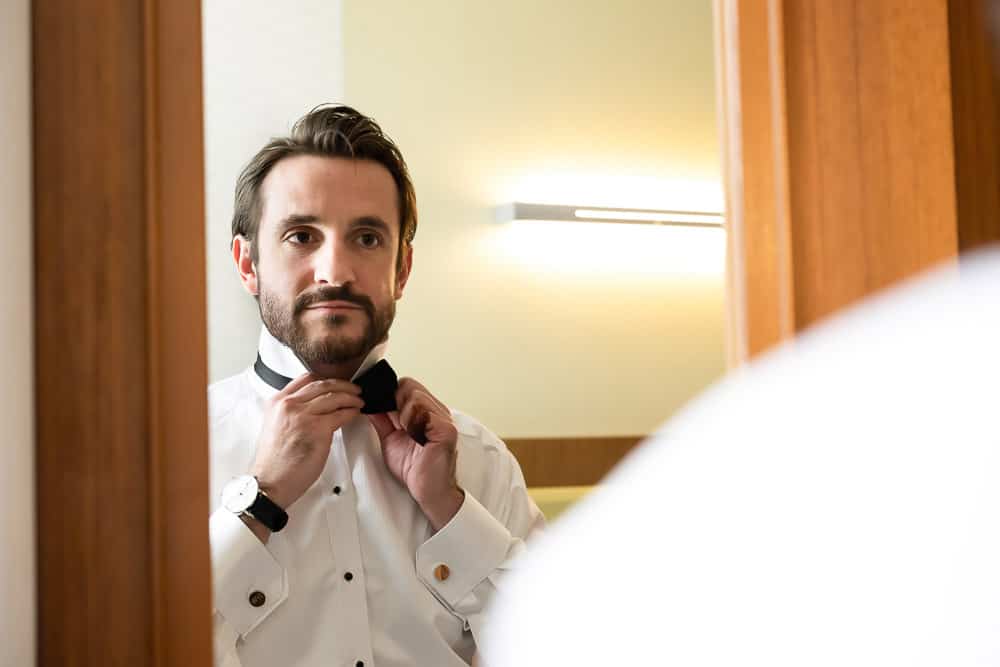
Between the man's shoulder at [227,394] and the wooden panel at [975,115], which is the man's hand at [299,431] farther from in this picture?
the wooden panel at [975,115]

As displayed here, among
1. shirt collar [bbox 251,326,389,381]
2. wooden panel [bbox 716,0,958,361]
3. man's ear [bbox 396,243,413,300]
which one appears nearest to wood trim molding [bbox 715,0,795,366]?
wooden panel [bbox 716,0,958,361]

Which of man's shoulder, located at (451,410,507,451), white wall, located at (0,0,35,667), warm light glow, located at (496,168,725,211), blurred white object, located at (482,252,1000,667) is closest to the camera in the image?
white wall, located at (0,0,35,667)

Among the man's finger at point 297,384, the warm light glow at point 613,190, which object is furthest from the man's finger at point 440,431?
the warm light glow at point 613,190

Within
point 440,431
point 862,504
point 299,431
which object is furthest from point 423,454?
point 862,504

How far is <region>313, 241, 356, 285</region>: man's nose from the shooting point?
27.9 inches

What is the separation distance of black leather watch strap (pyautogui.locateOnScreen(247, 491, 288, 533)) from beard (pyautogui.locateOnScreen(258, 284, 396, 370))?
0.33ft

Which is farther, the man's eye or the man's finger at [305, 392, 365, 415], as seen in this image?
the man's eye

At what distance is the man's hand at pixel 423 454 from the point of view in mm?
724

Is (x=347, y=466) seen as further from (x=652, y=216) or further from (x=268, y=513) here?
(x=652, y=216)

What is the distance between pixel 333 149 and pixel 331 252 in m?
0.11

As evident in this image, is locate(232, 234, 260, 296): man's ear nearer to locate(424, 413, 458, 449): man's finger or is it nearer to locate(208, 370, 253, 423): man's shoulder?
locate(208, 370, 253, 423): man's shoulder

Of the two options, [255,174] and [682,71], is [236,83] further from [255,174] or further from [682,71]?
[682,71]

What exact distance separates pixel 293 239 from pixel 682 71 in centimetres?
29

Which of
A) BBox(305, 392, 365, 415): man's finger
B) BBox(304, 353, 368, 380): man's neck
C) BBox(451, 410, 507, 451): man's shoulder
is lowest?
BBox(451, 410, 507, 451): man's shoulder
